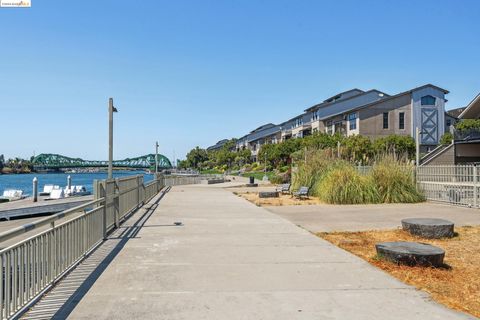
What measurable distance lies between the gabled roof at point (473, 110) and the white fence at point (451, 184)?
18.2m

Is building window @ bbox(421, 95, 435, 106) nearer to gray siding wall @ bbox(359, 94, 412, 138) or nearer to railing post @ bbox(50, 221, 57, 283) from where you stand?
gray siding wall @ bbox(359, 94, 412, 138)

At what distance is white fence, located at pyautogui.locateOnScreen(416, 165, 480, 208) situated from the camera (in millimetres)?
16547

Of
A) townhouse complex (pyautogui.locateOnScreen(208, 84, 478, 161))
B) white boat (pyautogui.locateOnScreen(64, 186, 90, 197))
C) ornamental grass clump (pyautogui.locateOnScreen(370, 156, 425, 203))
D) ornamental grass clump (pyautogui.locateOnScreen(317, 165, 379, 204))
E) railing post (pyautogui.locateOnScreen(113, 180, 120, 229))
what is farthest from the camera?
townhouse complex (pyautogui.locateOnScreen(208, 84, 478, 161))

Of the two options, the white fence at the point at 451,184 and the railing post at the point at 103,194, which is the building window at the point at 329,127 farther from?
the railing post at the point at 103,194

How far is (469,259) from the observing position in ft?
24.6

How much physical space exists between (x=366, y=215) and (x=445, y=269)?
7.53m

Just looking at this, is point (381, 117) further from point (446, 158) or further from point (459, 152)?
point (459, 152)

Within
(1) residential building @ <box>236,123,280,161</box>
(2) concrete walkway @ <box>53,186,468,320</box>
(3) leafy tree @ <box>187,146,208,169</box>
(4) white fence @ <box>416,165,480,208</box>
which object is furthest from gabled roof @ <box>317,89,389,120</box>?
(3) leafy tree @ <box>187,146,208,169</box>

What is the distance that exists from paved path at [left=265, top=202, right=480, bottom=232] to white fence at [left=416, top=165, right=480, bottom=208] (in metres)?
0.55

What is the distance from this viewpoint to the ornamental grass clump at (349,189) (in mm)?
18062

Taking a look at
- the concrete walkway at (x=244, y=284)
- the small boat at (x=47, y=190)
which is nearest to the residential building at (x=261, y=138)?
the small boat at (x=47, y=190)

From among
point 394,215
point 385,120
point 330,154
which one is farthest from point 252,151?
point 394,215

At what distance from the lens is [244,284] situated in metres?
5.80

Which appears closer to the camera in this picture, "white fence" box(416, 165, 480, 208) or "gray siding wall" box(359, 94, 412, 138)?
"white fence" box(416, 165, 480, 208)
